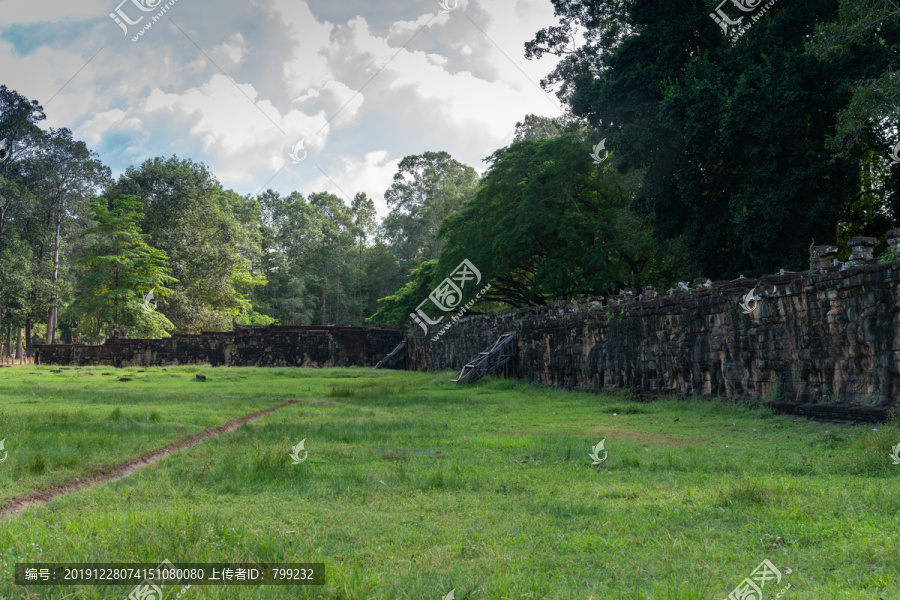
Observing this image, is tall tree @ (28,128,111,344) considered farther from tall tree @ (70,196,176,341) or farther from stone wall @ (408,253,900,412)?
stone wall @ (408,253,900,412)

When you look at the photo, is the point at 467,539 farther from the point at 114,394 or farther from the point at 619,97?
the point at 619,97

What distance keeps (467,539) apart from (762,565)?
176 centimetres

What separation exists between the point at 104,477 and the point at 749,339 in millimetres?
10869

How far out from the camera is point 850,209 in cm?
1777

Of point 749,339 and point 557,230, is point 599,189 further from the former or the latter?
point 749,339

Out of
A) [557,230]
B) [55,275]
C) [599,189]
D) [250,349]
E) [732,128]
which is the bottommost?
[250,349]

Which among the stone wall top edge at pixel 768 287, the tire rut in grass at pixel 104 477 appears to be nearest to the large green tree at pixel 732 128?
the stone wall top edge at pixel 768 287

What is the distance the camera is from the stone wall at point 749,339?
30.7 ft

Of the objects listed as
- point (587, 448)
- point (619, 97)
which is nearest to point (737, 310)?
point (587, 448)

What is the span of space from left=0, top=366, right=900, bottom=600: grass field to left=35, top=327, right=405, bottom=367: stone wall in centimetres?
3092

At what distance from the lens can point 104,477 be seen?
21.7ft

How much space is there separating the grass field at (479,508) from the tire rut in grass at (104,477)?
0.49 feet

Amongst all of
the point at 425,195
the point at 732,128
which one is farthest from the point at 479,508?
the point at 425,195

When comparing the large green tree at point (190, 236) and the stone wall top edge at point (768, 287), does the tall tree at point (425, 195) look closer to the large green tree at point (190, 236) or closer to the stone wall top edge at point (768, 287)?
the large green tree at point (190, 236)
